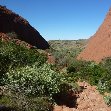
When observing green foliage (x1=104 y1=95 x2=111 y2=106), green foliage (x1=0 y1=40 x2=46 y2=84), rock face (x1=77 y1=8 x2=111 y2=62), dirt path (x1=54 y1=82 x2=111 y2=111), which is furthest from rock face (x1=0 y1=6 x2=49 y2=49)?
green foliage (x1=104 y1=95 x2=111 y2=106)

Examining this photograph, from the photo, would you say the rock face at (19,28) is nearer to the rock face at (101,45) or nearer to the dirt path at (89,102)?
the rock face at (101,45)

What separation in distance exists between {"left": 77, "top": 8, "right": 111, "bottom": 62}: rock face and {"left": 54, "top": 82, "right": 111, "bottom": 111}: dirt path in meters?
13.8

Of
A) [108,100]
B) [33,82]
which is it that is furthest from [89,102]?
[33,82]

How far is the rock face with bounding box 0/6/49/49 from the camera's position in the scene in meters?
45.7

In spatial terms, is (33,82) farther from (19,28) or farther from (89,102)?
(19,28)

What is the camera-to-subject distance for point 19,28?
4884cm

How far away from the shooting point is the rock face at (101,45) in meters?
35.5

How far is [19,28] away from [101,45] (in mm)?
16259

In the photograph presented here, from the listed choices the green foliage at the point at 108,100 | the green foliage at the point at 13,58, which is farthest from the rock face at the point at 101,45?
the green foliage at the point at 108,100

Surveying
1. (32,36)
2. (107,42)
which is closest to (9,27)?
(32,36)

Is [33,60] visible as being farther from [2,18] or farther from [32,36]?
[32,36]

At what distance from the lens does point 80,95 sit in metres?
20.3

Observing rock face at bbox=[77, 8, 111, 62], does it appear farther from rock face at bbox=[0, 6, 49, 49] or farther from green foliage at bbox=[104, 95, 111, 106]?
green foliage at bbox=[104, 95, 111, 106]

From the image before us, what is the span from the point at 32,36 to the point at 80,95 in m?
32.6
